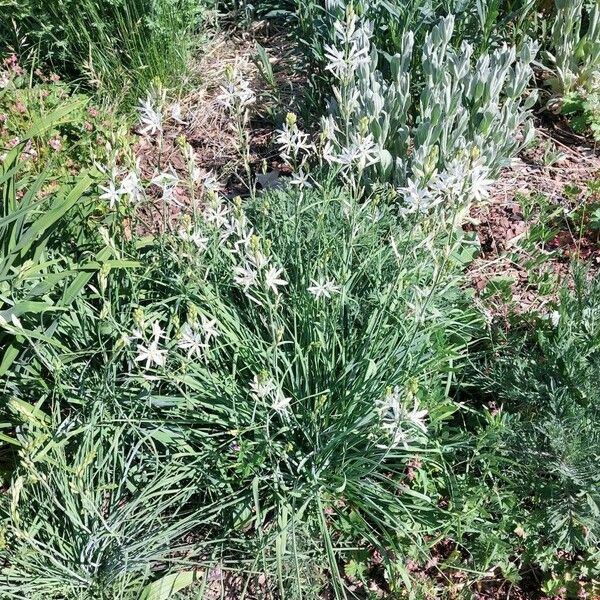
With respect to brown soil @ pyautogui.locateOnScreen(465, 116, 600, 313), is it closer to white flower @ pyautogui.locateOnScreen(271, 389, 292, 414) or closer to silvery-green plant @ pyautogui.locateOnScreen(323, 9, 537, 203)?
silvery-green plant @ pyautogui.locateOnScreen(323, 9, 537, 203)

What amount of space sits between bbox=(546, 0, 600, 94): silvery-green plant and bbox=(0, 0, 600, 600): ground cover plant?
697 millimetres

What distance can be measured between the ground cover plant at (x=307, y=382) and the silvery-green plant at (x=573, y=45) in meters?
0.70

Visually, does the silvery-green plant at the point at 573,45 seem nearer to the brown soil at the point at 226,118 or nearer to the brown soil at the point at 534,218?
the brown soil at the point at 534,218

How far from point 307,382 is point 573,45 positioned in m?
2.58

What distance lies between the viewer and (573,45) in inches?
150

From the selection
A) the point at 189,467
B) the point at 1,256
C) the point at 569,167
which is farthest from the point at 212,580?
the point at 569,167

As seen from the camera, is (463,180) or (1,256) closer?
(463,180)

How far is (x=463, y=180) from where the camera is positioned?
1.99m

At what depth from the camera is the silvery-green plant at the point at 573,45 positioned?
3723 millimetres

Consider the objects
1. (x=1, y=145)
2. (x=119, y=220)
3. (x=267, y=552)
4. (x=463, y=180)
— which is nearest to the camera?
(x=463, y=180)

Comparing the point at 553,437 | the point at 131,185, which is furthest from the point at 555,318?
the point at 131,185

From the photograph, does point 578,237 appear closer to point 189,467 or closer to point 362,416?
point 362,416

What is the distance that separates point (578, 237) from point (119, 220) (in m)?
2.21

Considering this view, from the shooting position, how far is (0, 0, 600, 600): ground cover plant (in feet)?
7.45
